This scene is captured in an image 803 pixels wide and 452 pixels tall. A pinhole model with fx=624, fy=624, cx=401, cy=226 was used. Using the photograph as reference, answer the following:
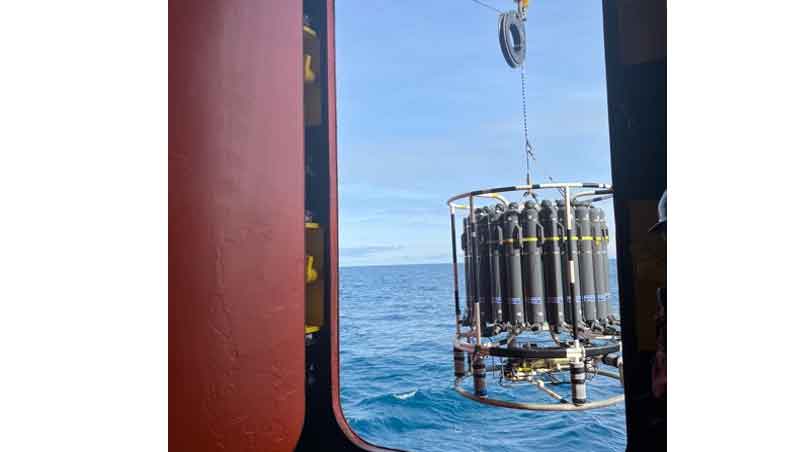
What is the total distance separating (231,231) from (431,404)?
16.0m

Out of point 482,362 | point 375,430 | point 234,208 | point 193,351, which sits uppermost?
point 234,208

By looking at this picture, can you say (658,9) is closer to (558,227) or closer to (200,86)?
(200,86)

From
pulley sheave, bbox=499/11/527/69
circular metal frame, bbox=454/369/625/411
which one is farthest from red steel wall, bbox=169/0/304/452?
pulley sheave, bbox=499/11/527/69

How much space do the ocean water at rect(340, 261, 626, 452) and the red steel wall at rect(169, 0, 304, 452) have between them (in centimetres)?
199

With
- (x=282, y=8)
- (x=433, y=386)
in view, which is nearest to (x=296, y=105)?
(x=282, y=8)

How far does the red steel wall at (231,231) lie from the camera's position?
2064mm

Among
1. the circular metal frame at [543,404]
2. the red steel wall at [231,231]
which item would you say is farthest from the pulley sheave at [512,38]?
the circular metal frame at [543,404]

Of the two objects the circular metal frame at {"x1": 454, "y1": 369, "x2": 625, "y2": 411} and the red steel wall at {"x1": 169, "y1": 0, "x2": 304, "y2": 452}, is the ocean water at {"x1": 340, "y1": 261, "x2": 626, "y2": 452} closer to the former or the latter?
the circular metal frame at {"x1": 454, "y1": 369, "x2": 625, "y2": 411}

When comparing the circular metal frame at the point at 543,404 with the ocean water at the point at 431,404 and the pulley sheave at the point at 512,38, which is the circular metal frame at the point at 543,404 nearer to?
the ocean water at the point at 431,404

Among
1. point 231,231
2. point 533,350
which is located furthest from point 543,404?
point 231,231

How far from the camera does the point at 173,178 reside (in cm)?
206

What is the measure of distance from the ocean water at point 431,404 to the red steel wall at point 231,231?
199 cm

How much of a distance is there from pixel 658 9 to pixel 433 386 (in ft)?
58.6

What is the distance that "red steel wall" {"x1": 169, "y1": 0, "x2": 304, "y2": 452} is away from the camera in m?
2.06
